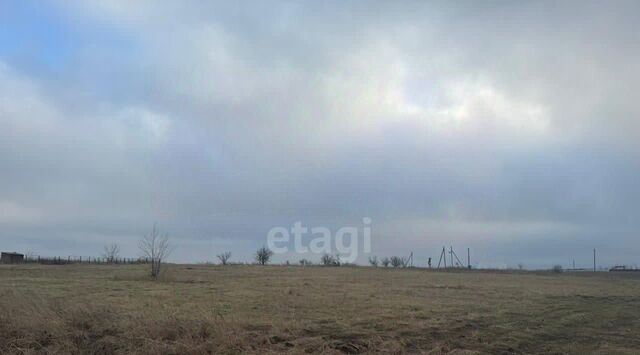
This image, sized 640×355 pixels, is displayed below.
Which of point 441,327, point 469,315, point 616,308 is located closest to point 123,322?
point 441,327

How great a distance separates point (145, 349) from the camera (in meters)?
15.1

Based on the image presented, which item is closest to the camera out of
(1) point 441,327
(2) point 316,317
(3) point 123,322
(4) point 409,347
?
(4) point 409,347

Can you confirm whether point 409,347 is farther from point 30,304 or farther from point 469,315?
point 30,304

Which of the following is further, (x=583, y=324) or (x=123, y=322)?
(x=583, y=324)

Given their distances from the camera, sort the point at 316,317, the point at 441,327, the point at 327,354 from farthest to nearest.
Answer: the point at 316,317 < the point at 441,327 < the point at 327,354

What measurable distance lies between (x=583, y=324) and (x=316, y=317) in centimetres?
998

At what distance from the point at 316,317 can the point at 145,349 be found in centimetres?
711

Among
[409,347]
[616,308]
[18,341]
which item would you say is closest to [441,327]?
[409,347]

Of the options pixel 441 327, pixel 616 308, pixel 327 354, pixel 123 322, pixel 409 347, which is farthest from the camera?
pixel 616 308

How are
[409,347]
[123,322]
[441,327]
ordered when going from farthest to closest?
[441,327] < [123,322] < [409,347]

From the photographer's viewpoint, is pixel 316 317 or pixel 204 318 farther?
pixel 316 317

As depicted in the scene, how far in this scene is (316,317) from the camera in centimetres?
Result: 2078

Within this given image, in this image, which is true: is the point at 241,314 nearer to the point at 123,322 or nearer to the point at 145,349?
the point at 123,322

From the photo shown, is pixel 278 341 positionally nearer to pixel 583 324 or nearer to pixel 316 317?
pixel 316 317
